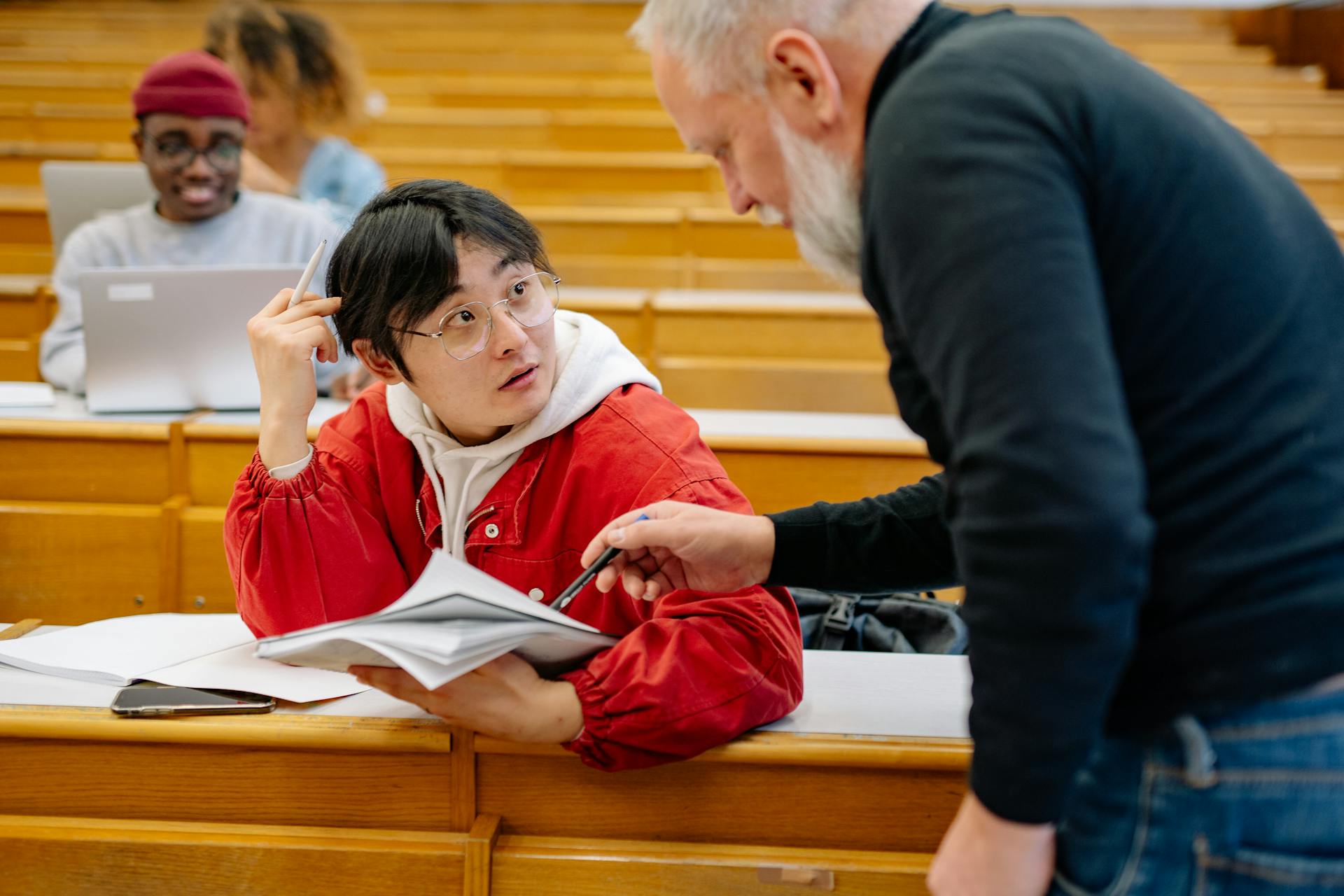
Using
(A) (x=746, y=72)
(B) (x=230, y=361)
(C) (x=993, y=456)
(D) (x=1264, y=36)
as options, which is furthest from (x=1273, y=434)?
(D) (x=1264, y=36)

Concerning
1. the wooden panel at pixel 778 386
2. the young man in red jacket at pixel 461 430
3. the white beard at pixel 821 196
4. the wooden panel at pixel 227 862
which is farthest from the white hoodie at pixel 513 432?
the wooden panel at pixel 778 386

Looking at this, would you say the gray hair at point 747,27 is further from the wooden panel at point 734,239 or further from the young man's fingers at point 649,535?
the wooden panel at point 734,239

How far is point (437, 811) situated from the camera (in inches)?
30.7

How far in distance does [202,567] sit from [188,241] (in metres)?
0.67

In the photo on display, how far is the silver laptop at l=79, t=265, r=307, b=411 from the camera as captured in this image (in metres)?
1.43

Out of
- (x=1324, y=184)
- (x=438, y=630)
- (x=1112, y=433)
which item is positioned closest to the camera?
(x=1112, y=433)

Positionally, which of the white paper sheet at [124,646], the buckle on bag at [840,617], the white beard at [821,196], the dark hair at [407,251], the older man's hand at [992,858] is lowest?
the buckle on bag at [840,617]

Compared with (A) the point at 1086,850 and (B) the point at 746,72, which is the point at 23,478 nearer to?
(B) the point at 746,72

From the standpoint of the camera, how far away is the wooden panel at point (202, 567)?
138cm

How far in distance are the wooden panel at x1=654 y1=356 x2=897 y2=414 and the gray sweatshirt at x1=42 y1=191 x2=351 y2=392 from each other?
0.59 meters

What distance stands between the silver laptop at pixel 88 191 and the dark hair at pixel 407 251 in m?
1.29

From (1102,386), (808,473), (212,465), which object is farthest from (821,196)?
(212,465)

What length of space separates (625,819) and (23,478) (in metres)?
0.99

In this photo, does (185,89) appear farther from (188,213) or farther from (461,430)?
(461,430)
